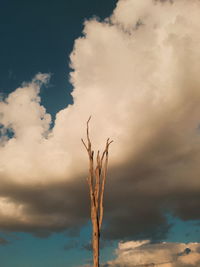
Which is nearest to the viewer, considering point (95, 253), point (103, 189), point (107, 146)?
point (95, 253)

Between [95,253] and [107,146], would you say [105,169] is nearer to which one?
[107,146]

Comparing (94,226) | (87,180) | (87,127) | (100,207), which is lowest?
(94,226)

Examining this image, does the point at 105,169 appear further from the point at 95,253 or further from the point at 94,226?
the point at 95,253

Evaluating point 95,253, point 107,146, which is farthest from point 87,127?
point 95,253

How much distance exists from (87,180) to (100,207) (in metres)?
1.16

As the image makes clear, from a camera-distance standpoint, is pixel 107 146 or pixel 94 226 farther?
pixel 107 146

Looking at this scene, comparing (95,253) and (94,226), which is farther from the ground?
(94,226)

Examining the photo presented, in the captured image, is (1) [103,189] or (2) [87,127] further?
(2) [87,127]

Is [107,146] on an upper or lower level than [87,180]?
upper

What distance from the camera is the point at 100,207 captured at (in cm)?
1145

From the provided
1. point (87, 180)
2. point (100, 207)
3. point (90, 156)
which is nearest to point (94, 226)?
point (100, 207)

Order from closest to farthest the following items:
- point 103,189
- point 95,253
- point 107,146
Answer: point 95,253, point 103,189, point 107,146

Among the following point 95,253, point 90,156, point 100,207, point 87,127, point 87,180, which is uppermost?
point 87,127

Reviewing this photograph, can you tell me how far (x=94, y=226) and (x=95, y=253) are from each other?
0.88 meters
